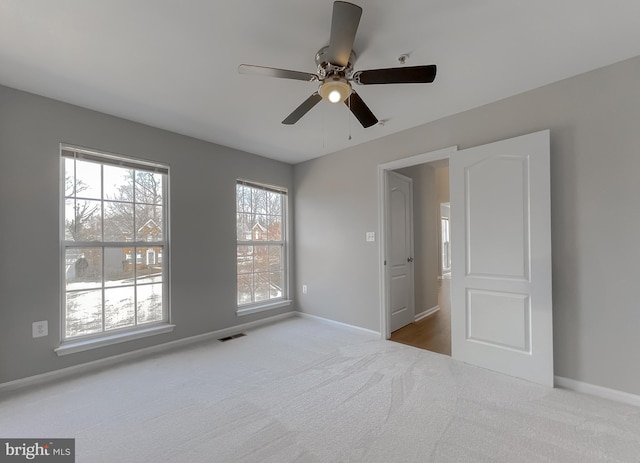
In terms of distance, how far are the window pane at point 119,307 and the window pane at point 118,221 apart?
1.80 ft

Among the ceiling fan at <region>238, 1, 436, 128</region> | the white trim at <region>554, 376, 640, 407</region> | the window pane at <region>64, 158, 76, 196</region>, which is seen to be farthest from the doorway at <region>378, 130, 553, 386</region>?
the window pane at <region>64, 158, 76, 196</region>

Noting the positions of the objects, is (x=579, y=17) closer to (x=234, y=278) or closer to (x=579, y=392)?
(x=579, y=392)

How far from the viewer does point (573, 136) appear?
7.45 ft

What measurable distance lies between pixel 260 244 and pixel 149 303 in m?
1.62

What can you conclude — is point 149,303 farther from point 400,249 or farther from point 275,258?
point 400,249

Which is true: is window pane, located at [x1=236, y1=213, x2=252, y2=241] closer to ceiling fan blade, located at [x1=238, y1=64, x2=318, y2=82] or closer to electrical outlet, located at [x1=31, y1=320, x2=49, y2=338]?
electrical outlet, located at [x1=31, y1=320, x2=49, y2=338]

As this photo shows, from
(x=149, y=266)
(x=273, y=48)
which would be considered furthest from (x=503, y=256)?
(x=149, y=266)

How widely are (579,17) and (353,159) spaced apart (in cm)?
246

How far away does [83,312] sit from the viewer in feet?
8.86

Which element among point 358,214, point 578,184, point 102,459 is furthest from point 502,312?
point 102,459

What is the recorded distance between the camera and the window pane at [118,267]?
285cm

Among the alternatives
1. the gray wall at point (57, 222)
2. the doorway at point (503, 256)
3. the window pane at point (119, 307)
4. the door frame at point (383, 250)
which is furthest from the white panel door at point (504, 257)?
the window pane at point (119, 307)

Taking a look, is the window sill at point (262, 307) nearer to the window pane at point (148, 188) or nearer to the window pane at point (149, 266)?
the window pane at point (149, 266)

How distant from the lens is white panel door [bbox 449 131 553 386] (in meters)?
2.31
